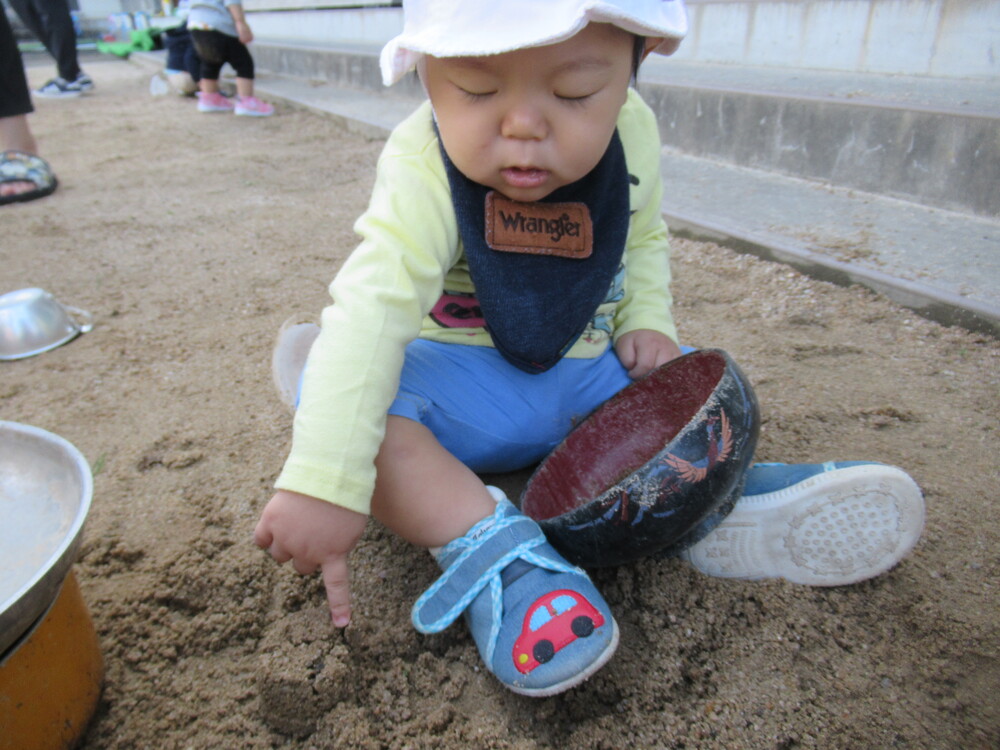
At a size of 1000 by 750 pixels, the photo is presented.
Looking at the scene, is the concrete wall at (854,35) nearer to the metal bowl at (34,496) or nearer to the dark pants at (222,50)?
the metal bowl at (34,496)

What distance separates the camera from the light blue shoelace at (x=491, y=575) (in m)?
0.87

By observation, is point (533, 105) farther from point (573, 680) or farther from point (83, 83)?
point (83, 83)

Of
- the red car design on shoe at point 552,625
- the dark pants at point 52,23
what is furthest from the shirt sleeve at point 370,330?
the dark pants at point 52,23

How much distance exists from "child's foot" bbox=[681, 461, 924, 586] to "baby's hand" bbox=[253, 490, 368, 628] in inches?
18.3

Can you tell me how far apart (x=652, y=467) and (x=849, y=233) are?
1312 millimetres

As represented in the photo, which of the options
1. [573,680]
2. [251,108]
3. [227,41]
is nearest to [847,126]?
[573,680]

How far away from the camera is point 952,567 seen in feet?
3.28

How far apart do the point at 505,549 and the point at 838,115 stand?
5.92ft

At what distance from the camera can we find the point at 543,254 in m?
1.06

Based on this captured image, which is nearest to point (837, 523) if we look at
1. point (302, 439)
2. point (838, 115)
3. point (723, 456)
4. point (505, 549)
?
point (723, 456)

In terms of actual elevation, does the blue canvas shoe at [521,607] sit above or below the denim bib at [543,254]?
below

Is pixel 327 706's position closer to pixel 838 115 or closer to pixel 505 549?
pixel 505 549

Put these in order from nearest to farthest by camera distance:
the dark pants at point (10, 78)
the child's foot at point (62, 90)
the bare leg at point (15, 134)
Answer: the dark pants at point (10, 78)
the bare leg at point (15, 134)
the child's foot at point (62, 90)

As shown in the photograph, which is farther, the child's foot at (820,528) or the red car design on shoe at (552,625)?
the child's foot at (820,528)
